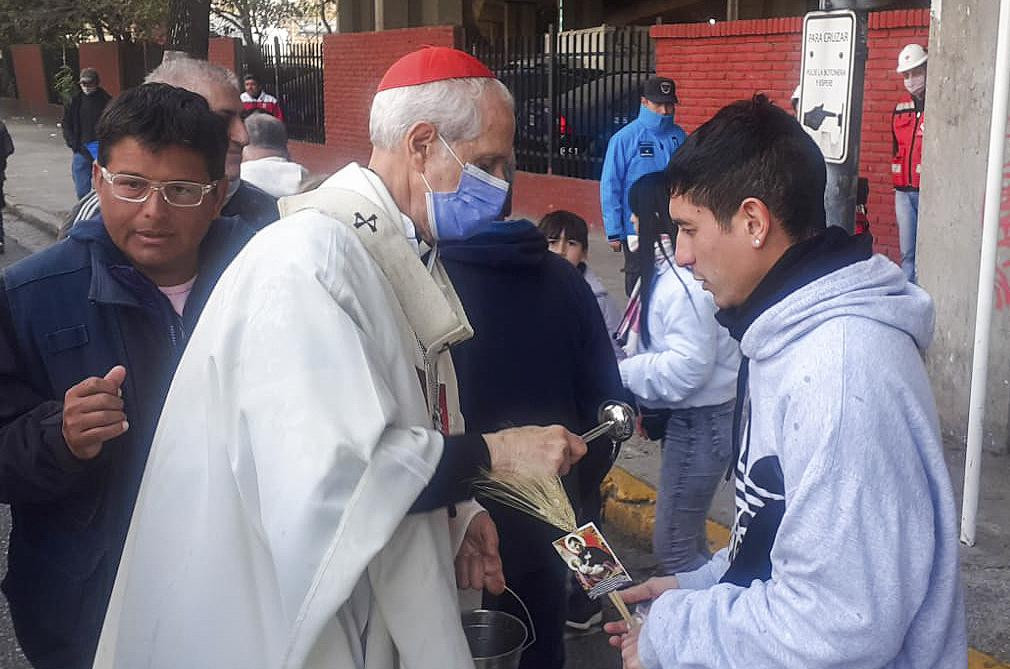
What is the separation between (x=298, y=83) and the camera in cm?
1908

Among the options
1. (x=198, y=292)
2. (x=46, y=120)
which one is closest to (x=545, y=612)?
(x=198, y=292)

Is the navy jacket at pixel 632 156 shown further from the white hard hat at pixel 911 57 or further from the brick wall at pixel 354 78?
the brick wall at pixel 354 78

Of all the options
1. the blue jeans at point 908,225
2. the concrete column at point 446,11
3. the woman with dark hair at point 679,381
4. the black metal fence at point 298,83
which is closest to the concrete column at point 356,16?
the concrete column at point 446,11

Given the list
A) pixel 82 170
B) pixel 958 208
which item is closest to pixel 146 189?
pixel 958 208

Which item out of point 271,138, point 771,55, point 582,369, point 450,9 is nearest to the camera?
point 582,369

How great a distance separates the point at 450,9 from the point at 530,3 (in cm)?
547

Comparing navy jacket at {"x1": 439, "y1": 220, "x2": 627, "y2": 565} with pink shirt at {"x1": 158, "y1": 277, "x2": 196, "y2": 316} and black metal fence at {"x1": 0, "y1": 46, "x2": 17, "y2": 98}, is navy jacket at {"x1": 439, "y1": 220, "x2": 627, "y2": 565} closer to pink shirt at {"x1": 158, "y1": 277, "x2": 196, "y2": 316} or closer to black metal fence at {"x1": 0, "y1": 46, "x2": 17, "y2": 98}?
pink shirt at {"x1": 158, "y1": 277, "x2": 196, "y2": 316}

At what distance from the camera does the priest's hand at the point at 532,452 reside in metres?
1.95

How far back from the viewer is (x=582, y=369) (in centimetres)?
304

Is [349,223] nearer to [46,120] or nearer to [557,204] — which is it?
[557,204]

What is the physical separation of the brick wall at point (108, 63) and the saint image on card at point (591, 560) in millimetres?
26892

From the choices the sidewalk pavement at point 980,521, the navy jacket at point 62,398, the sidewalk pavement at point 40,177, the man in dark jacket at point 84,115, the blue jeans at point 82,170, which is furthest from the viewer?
the sidewalk pavement at point 40,177

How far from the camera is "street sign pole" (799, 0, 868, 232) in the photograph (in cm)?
451

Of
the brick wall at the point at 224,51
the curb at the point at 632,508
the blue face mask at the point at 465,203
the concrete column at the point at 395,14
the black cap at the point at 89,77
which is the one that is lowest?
the curb at the point at 632,508
